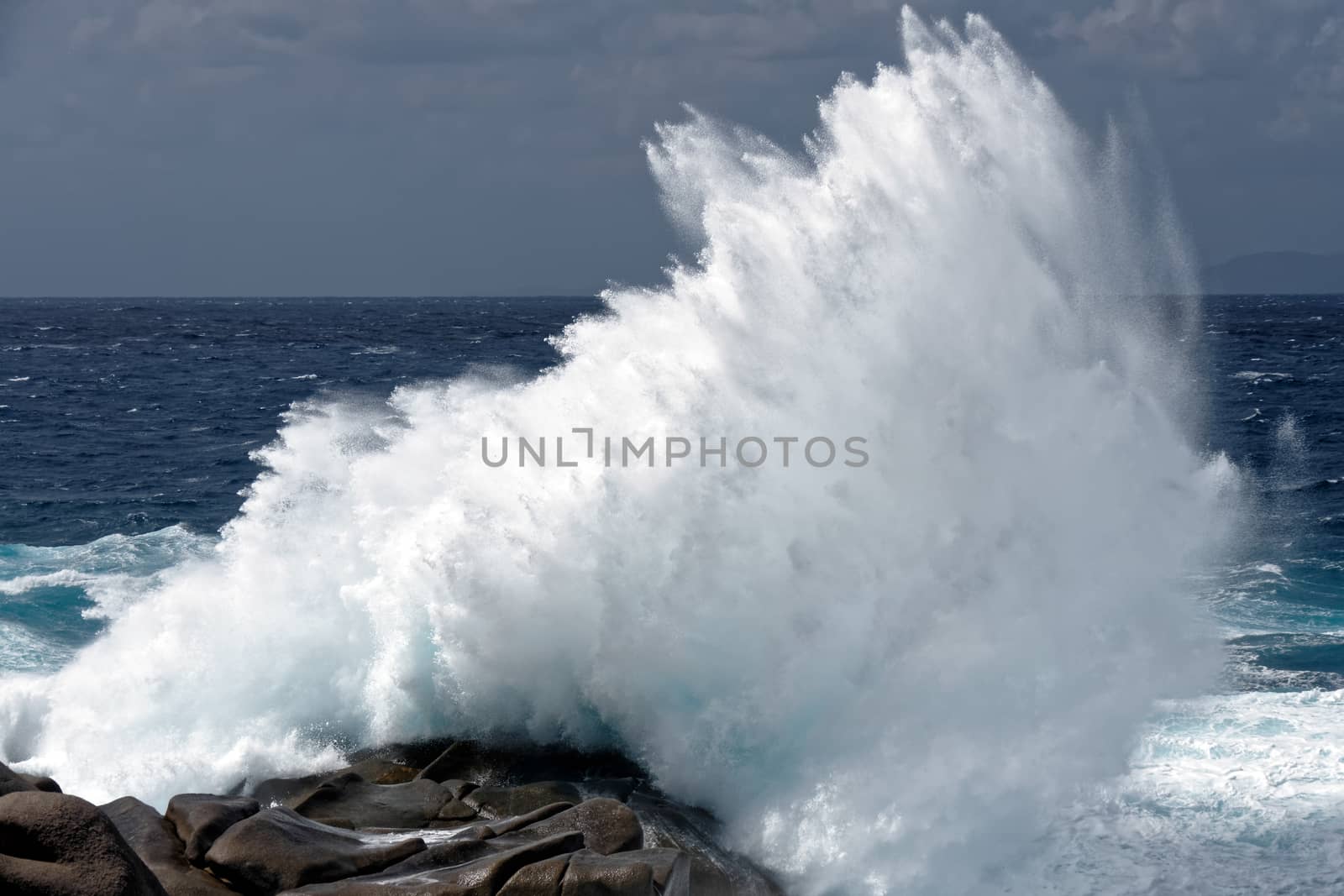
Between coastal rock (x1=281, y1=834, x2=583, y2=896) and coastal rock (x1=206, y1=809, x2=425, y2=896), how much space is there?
0.20 meters

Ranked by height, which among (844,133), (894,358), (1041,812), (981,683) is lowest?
(1041,812)

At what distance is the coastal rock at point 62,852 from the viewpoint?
7.16 metres

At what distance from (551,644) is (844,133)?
7.45 meters

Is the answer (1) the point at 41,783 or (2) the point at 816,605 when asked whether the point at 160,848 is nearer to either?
(1) the point at 41,783

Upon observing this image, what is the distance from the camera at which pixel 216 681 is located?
14727mm

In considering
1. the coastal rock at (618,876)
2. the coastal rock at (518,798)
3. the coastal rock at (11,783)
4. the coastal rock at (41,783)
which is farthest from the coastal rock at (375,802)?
the coastal rock at (618,876)

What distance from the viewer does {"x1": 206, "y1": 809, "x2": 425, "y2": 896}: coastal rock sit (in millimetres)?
8977

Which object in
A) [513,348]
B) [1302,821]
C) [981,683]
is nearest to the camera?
[1302,821]

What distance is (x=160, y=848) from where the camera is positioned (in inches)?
378

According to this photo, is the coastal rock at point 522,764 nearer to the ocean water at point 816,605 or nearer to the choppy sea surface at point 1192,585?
the ocean water at point 816,605

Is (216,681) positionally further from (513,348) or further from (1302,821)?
(513,348)

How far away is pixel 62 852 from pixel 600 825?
13.5 feet

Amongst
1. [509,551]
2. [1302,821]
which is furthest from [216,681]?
[1302,821]

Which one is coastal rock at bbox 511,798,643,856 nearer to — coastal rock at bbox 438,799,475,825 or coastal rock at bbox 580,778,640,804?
coastal rock at bbox 438,799,475,825
